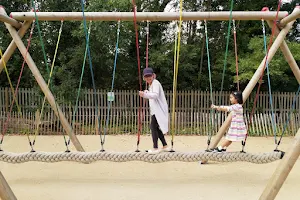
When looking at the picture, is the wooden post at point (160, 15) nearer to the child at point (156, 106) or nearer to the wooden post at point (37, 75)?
the wooden post at point (37, 75)

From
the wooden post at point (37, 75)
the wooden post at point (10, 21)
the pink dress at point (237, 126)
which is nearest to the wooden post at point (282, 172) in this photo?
the pink dress at point (237, 126)

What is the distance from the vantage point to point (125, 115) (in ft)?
29.2

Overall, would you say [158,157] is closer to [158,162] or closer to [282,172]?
[158,162]

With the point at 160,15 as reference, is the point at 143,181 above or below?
below

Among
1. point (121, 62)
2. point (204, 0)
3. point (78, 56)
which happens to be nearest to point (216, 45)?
point (204, 0)

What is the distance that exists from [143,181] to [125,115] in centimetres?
527

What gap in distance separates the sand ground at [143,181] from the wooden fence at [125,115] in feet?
13.2

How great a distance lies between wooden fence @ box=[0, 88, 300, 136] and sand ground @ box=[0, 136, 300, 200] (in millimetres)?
4016

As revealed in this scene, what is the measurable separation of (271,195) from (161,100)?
1.73 metres

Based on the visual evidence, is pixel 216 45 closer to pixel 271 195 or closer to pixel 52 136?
pixel 52 136

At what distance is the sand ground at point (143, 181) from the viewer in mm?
3221

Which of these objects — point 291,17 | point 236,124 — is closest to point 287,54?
point 291,17

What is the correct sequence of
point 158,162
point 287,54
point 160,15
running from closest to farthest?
point 158,162, point 160,15, point 287,54

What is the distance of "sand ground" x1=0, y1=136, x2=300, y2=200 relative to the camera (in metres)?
3.22
